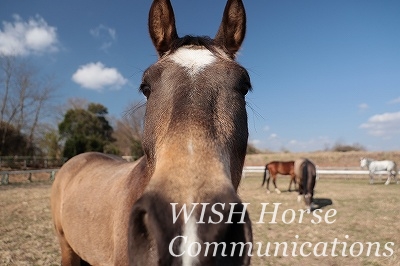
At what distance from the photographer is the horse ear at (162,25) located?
2469mm

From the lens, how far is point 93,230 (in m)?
3.28

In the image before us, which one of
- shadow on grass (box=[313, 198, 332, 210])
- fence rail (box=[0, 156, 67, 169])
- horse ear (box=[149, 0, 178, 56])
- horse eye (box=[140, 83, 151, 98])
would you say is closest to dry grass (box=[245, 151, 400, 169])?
shadow on grass (box=[313, 198, 332, 210])

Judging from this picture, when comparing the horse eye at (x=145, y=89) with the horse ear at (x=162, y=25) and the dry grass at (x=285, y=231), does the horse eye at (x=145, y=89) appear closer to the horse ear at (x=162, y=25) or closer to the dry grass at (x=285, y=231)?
the horse ear at (x=162, y=25)

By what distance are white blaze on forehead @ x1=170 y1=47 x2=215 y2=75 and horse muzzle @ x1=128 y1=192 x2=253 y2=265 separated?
1.02 m

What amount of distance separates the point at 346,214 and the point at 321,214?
3.12 feet

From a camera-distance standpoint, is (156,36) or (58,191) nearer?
(156,36)

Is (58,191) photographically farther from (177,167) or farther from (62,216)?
(177,167)

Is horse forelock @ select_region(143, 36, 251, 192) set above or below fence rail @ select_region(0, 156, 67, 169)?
above

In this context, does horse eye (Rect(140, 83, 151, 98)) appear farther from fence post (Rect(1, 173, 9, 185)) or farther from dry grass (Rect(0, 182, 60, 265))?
fence post (Rect(1, 173, 9, 185))

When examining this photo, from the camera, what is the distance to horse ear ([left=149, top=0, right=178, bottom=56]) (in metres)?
2.47

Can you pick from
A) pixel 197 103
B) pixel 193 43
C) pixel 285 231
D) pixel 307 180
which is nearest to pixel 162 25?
pixel 193 43

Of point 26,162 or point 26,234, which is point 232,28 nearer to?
point 26,234

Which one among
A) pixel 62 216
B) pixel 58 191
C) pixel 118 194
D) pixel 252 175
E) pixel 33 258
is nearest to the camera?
pixel 118 194

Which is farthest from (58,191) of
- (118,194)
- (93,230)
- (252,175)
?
(252,175)
